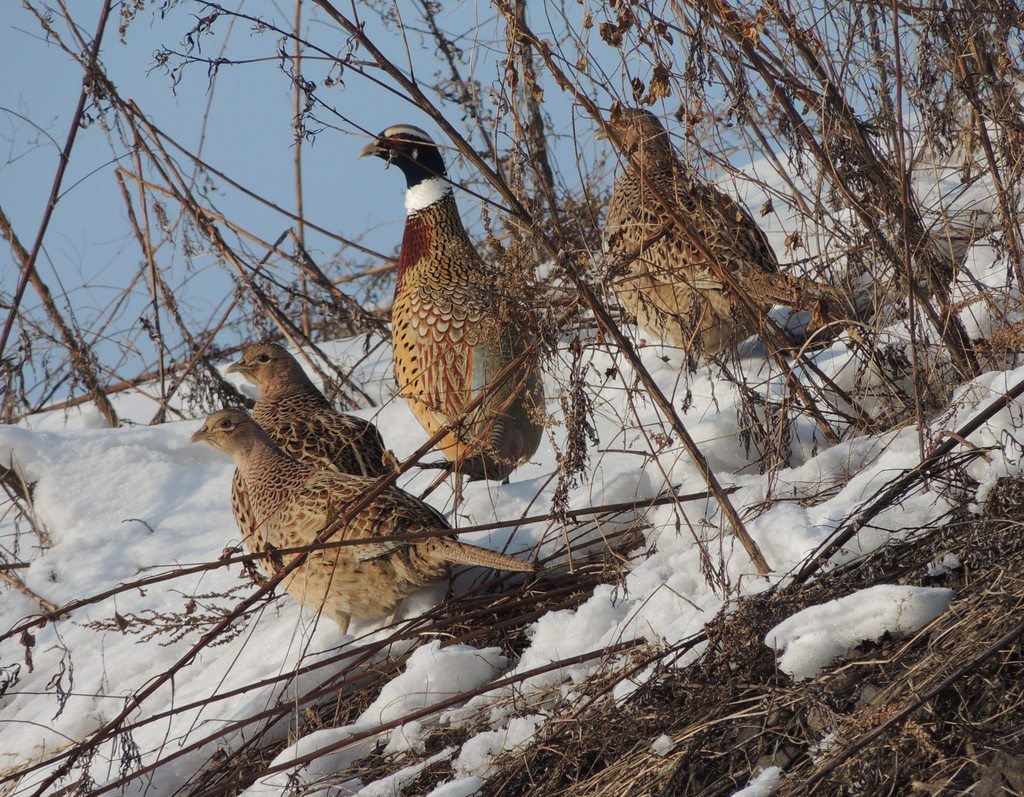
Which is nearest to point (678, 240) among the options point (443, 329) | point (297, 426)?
point (443, 329)

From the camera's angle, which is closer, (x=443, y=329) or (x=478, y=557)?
(x=478, y=557)

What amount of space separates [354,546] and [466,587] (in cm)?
44

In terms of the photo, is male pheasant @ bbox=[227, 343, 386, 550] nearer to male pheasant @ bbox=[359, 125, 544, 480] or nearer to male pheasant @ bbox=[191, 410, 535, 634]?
male pheasant @ bbox=[191, 410, 535, 634]

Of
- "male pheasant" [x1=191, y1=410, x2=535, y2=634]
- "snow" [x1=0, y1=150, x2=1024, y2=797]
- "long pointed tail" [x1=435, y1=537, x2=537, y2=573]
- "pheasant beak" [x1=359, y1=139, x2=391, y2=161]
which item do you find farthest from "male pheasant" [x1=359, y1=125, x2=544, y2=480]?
"long pointed tail" [x1=435, y1=537, x2=537, y2=573]

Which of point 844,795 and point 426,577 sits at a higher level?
point 426,577

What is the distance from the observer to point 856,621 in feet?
8.71

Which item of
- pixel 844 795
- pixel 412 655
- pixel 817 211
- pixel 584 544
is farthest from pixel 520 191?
pixel 844 795

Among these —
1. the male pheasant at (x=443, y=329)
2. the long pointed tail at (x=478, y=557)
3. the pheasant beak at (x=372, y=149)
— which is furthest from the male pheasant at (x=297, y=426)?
the pheasant beak at (x=372, y=149)

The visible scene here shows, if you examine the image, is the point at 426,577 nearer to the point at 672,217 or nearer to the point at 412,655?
the point at 412,655

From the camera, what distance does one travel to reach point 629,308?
17.6ft

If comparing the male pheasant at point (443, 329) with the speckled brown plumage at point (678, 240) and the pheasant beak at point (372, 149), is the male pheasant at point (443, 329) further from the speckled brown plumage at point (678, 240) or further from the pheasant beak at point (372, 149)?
the speckled brown plumage at point (678, 240)

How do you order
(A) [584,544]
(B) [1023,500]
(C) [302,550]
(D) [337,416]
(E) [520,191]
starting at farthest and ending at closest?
(D) [337,416] → (A) [584,544] → (E) [520,191] → (C) [302,550] → (B) [1023,500]

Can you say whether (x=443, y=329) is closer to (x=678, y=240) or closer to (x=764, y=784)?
(x=678, y=240)

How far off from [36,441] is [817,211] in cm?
445
